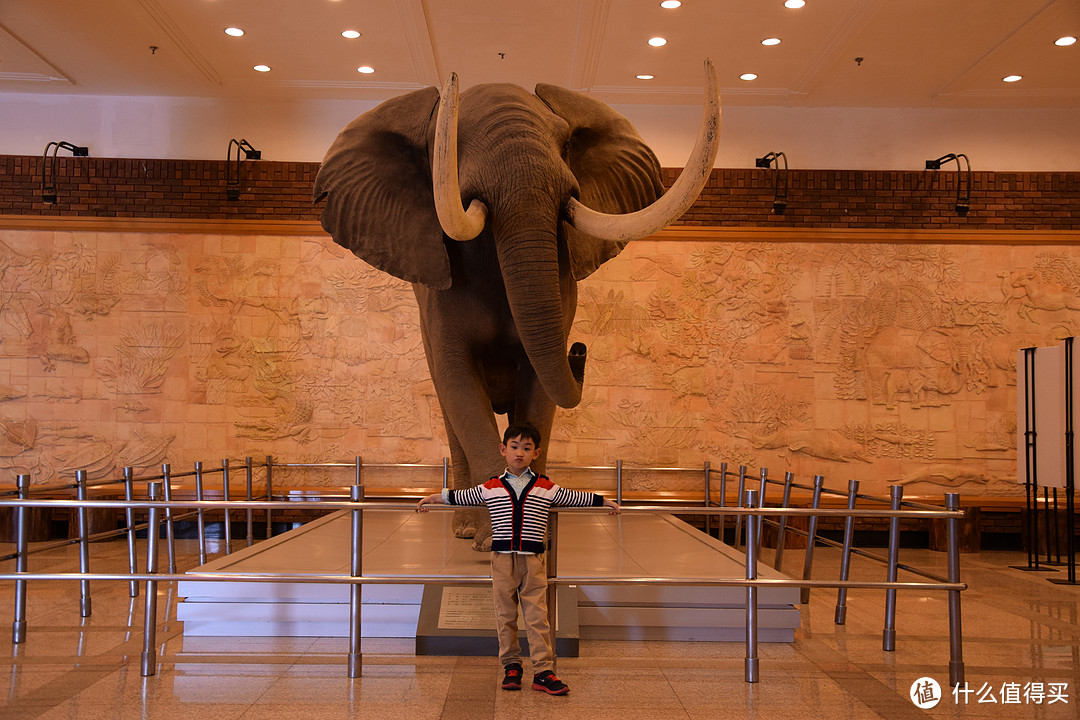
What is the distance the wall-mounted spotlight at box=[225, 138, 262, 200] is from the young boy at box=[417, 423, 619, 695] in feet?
24.0

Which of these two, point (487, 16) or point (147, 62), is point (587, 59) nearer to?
point (487, 16)

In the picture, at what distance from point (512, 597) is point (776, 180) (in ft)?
25.2

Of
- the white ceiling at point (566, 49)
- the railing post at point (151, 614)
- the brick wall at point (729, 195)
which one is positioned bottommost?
the railing post at point (151, 614)

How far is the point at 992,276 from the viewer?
33.8ft

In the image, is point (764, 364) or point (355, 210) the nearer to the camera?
point (355, 210)

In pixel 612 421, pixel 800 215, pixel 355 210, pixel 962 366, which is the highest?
pixel 800 215

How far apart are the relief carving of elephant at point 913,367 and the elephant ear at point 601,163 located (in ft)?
19.4

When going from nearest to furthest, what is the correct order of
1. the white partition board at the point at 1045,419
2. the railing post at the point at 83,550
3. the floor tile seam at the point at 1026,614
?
the railing post at the point at 83,550
the floor tile seam at the point at 1026,614
the white partition board at the point at 1045,419

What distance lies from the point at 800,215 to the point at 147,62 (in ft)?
23.9

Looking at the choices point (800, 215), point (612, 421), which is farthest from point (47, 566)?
point (800, 215)

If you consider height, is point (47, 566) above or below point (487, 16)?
below

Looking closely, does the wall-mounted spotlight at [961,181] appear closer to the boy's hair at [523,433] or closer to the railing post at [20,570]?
the boy's hair at [523,433]

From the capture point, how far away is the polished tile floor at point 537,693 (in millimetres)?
3596

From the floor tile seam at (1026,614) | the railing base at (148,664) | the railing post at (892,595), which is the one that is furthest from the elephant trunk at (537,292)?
the floor tile seam at (1026,614)
